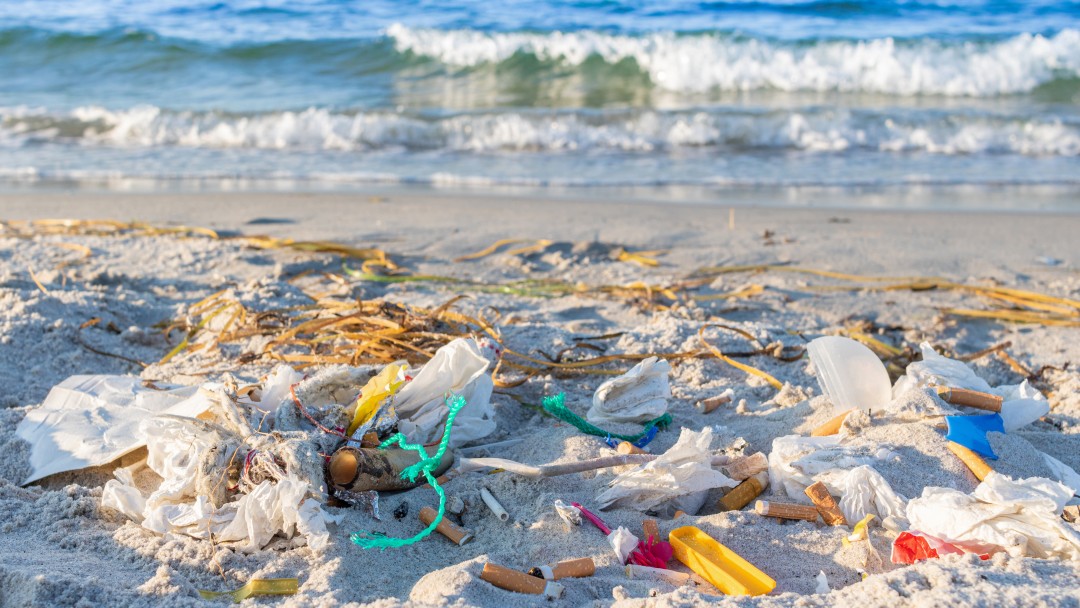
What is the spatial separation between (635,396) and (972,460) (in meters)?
0.90

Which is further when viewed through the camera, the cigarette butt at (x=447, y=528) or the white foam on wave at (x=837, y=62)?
the white foam on wave at (x=837, y=62)

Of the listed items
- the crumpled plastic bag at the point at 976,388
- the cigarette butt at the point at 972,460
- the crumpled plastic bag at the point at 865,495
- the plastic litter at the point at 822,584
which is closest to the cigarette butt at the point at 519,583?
the plastic litter at the point at 822,584

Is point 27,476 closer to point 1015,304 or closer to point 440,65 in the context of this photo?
point 1015,304

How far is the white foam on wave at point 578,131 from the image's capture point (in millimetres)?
8656

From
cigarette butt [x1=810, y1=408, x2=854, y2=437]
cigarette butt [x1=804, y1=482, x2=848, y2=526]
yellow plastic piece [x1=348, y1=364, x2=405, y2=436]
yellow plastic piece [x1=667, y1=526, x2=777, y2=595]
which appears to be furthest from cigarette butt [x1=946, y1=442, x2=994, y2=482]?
yellow plastic piece [x1=348, y1=364, x2=405, y2=436]

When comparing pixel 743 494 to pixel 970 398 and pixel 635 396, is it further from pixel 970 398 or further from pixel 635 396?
pixel 970 398

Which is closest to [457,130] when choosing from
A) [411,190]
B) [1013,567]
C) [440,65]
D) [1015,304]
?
[411,190]

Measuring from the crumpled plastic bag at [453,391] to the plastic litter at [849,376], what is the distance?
37.1 inches

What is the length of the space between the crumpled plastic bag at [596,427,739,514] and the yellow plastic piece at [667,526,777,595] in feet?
0.44

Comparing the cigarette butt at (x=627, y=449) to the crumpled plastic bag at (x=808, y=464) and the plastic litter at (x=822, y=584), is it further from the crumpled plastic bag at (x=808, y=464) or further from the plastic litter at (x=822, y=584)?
the plastic litter at (x=822, y=584)

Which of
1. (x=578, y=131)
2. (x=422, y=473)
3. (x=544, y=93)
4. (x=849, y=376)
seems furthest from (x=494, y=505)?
(x=544, y=93)

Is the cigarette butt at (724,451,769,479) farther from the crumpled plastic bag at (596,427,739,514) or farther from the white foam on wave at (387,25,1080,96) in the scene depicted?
the white foam on wave at (387,25,1080,96)

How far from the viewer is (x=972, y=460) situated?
2160mm

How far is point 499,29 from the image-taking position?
13.6 metres
